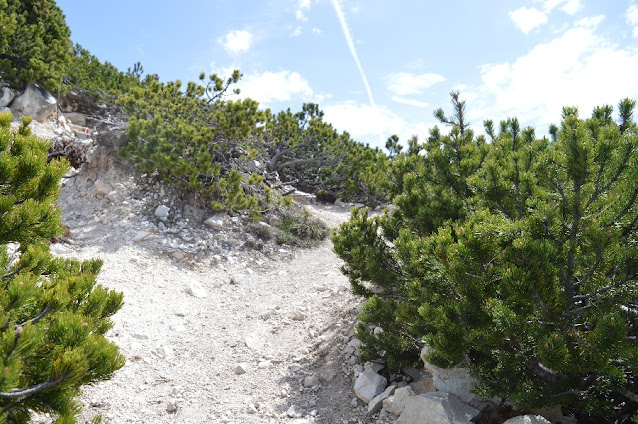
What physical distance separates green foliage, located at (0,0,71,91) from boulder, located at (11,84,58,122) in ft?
1.14

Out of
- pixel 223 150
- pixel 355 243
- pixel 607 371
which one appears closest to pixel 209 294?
pixel 355 243

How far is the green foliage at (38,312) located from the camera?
7.47ft

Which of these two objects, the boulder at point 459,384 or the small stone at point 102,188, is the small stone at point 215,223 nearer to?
the small stone at point 102,188

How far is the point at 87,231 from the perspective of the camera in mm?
9078

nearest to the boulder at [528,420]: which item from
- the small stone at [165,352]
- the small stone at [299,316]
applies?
the small stone at [299,316]

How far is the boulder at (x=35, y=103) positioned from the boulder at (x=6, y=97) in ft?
0.57

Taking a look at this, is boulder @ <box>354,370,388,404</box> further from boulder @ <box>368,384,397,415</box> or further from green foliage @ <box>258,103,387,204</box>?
green foliage @ <box>258,103,387,204</box>

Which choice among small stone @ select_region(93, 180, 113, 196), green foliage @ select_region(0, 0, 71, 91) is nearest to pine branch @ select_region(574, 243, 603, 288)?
small stone @ select_region(93, 180, 113, 196)

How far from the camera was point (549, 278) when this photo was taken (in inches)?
102

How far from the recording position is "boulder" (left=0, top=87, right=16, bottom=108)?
1505 cm

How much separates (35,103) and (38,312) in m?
16.7

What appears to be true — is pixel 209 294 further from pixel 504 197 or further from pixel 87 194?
pixel 504 197

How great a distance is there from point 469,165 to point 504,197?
1.12 metres

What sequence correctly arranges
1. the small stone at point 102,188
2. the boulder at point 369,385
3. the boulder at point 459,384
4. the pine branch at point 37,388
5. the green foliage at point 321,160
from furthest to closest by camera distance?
the green foliage at point 321,160 → the small stone at point 102,188 → the boulder at point 369,385 → the boulder at point 459,384 → the pine branch at point 37,388
